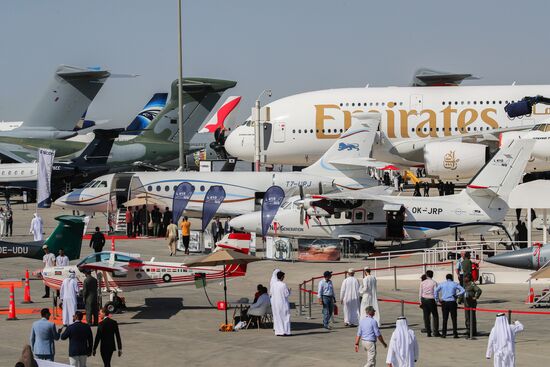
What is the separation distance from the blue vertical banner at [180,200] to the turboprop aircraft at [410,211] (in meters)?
6.14

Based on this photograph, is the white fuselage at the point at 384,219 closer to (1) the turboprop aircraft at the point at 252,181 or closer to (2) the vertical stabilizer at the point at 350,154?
(1) the turboprop aircraft at the point at 252,181

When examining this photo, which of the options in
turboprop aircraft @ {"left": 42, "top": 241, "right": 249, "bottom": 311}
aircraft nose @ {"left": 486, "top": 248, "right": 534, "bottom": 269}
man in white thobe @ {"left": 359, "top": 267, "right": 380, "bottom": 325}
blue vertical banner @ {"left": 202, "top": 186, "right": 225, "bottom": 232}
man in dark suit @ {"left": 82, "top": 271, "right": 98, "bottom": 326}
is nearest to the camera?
man in white thobe @ {"left": 359, "top": 267, "right": 380, "bottom": 325}

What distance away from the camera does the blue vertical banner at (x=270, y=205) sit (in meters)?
39.2

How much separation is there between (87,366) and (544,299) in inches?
472

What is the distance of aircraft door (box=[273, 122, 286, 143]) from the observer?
2243 inches

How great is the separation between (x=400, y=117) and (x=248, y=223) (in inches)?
724

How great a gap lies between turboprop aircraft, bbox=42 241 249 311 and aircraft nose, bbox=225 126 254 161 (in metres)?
31.9

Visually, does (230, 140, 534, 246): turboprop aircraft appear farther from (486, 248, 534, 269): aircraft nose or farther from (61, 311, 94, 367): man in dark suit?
Result: (61, 311, 94, 367): man in dark suit

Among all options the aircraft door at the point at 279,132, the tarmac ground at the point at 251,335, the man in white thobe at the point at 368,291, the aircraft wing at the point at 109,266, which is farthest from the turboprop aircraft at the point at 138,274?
the aircraft door at the point at 279,132

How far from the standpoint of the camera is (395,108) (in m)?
55.9

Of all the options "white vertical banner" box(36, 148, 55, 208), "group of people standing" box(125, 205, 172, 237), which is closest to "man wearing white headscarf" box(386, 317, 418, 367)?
"group of people standing" box(125, 205, 172, 237)

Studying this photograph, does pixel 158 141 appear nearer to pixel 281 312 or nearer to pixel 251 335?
pixel 251 335

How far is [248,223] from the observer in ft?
130

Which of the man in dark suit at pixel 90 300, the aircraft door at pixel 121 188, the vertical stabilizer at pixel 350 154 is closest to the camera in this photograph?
the man in dark suit at pixel 90 300
